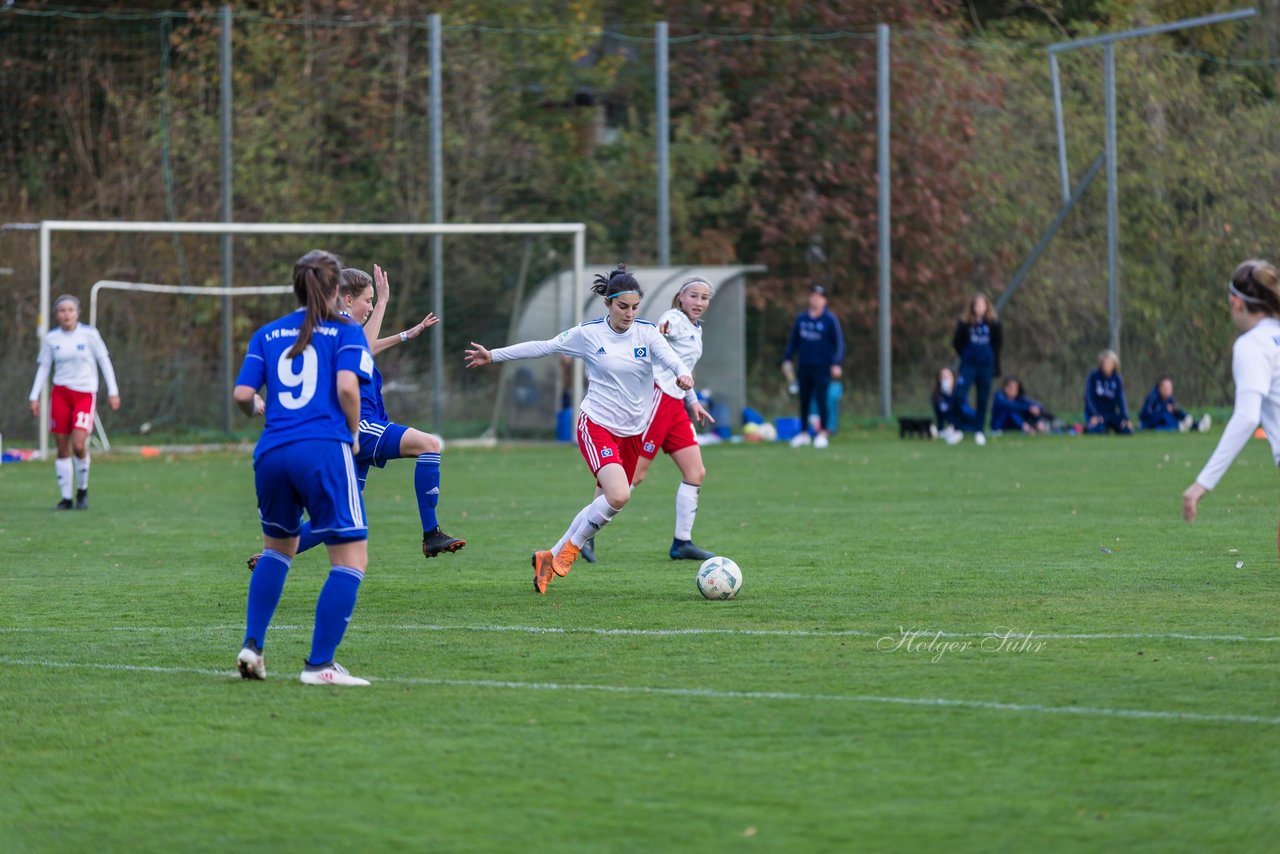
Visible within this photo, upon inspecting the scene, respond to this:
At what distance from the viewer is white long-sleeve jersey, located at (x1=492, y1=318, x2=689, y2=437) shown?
10.1 meters

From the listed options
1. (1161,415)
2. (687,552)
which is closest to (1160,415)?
(1161,415)

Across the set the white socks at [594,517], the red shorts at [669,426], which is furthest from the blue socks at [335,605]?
the red shorts at [669,426]

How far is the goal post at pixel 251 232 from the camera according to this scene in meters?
21.6

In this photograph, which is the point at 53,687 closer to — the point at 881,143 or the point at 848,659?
the point at 848,659

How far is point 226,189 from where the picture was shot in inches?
970

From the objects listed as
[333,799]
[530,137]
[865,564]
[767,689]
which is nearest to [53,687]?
[333,799]

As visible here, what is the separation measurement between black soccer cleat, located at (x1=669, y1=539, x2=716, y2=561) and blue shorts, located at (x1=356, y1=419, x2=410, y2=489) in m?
1.98

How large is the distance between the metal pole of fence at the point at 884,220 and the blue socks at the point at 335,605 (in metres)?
21.8

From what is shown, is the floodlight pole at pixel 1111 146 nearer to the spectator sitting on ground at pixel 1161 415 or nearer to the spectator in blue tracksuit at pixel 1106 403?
the spectator sitting on ground at pixel 1161 415

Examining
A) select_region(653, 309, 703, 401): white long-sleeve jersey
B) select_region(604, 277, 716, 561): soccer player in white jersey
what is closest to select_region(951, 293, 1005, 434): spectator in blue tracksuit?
select_region(653, 309, 703, 401): white long-sleeve jersey

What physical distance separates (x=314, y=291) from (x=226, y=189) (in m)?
18.9

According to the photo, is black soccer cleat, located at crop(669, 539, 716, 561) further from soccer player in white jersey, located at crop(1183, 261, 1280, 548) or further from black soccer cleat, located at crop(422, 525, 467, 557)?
soccer player in white jersey, located at crop(1183, 261, 1280, 548)

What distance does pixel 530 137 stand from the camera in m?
29.3

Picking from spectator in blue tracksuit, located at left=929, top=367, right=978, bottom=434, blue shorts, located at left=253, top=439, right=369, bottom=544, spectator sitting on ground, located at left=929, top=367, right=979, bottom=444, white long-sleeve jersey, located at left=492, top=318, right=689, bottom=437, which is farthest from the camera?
spectator in blue tracksuit, located at left=929, top=367, right=978, bottom=434
